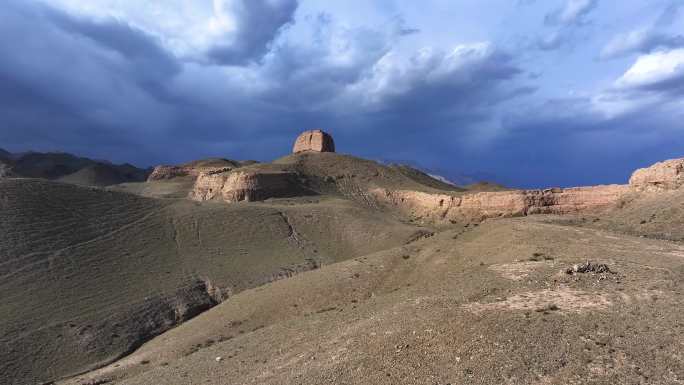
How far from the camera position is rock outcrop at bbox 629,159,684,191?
37094mm

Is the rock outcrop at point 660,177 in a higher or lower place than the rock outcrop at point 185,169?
lower

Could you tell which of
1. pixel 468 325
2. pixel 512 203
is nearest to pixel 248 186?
pixel 512 203

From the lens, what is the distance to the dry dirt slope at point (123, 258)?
2912 cm

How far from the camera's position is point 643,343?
12938 mm

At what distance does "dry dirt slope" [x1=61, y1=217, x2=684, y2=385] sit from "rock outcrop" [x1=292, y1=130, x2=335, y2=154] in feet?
208

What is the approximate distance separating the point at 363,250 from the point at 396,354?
3258cm

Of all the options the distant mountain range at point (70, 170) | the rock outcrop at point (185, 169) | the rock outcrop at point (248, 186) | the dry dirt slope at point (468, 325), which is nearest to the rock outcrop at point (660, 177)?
the dry dirt slope at point (468, 325)

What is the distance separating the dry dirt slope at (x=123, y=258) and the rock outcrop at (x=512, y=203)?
6.84m

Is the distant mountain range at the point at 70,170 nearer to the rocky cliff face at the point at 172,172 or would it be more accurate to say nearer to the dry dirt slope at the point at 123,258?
the rocky cliff face at the point at 172,172

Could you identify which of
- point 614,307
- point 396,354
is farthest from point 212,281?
point 614,307

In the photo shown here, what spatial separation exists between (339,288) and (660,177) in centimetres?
2690

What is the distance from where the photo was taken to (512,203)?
49.3m

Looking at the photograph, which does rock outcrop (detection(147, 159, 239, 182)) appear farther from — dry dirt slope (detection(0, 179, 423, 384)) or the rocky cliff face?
dry dirt slope (detection(0, 179, 423, 384))

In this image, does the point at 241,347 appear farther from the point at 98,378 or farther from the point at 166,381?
the point at 98,378
